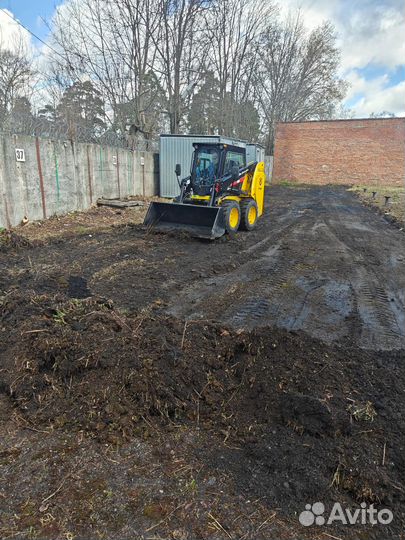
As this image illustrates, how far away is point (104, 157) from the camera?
1341 cm

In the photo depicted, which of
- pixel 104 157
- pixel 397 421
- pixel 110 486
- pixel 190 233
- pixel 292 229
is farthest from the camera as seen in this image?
pixel 104 157

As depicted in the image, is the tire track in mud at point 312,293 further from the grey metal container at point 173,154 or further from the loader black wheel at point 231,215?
the grey metal container at point 173,154

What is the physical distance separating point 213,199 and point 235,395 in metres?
6.79

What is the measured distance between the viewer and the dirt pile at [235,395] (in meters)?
2.37

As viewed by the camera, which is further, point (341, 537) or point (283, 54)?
point (283, 54)

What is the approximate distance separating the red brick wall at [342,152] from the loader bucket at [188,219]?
25150mm

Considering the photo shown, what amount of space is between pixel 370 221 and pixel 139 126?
1327 centimetres

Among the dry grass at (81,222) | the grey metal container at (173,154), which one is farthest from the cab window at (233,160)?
the grey metal container at (173,154)

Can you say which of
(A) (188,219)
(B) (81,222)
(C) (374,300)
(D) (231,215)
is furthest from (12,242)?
(C) (374,300)

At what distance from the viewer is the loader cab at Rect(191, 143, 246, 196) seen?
9.52 meters

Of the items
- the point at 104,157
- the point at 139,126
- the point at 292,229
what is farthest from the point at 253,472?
the point at 139,126

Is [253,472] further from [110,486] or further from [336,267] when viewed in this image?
[336,267]

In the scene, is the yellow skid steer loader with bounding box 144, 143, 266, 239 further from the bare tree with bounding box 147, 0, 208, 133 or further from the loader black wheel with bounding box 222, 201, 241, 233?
the bare tree with bounding box 147, 0, 208, 133

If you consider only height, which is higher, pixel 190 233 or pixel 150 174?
pixel 150 174
